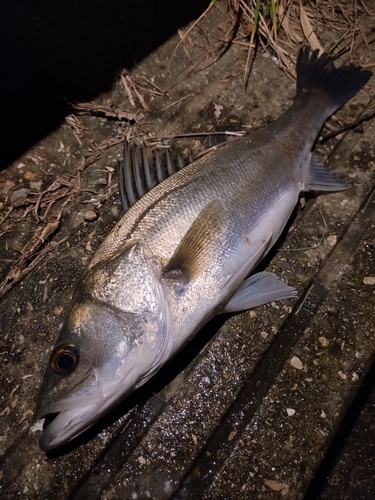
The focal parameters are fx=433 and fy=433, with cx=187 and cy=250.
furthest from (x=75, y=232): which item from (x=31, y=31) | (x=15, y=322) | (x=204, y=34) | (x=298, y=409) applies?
(x=204, y=34)

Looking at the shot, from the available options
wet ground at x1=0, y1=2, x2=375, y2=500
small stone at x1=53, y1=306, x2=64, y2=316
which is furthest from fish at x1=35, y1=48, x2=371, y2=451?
small stone at x1=53, y1=306, x2=64, y2=316

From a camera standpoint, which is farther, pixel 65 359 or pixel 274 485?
pixel 274 485

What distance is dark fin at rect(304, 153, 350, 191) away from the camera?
2.59 m

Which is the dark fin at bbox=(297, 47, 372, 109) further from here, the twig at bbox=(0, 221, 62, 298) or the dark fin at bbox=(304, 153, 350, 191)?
the twig at bbox=(0, 221, 62, 298)

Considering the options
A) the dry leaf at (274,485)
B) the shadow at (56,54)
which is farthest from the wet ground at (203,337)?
the shadow at (56,54)

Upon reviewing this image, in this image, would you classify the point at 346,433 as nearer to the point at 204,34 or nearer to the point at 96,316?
the point at 96,316

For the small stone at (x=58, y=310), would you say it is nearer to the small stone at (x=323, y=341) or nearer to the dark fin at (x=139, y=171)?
the dark fin at (x=139, y=171)

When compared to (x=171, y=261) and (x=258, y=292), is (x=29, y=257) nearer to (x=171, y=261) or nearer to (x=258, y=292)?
(x=171, y=261)

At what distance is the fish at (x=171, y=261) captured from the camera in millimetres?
1862

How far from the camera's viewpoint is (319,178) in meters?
2.62

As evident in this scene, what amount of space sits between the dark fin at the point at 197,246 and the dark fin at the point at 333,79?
1208 mm

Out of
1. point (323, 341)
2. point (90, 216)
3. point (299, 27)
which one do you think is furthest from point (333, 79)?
point (90, 216)

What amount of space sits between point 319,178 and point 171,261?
44.9 inches

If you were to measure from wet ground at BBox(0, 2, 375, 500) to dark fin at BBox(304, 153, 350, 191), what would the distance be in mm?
135
